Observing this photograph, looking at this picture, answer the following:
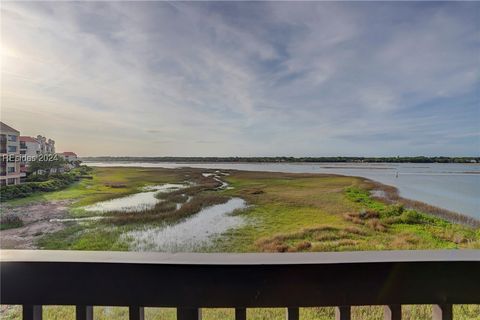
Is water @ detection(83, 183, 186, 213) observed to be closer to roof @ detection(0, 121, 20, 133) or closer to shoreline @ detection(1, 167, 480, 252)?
shoreline @ detection(1, 167, 480, 252)

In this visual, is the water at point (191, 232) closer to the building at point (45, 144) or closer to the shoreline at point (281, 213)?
the shoreline at point (281, 213)

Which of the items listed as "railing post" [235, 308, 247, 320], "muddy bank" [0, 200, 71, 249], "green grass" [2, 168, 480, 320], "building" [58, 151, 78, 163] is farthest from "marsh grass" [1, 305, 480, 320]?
"building" [58, 151, 78, 163]

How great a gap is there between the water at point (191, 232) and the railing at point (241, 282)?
66.5 inches

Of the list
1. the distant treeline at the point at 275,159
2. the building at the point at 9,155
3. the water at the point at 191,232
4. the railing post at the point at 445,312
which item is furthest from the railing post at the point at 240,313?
the distant treeline at the point at 275,159

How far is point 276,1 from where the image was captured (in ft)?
4.53

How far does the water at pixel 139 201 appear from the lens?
2.33 m

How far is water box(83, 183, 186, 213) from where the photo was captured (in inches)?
91.9

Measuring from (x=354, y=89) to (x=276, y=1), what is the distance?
986 mm

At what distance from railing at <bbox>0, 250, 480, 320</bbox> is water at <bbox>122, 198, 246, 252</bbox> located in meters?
1.69

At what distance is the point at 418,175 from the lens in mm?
2037

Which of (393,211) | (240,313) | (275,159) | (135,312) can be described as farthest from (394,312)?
(393,211)

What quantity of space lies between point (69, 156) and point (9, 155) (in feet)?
1.93

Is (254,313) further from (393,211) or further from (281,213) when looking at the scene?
(393,211)

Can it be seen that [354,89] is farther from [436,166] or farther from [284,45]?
[436,166]
